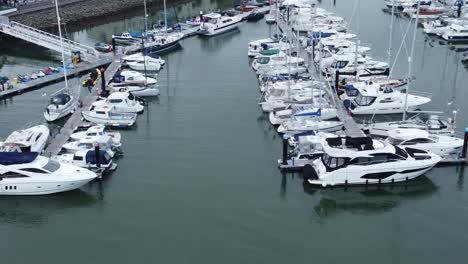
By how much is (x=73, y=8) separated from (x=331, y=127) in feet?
198

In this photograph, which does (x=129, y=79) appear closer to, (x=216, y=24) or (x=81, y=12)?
(x=216, y=24)

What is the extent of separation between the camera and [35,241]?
1133 inches

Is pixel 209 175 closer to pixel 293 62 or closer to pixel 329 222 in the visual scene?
pixel 329 222

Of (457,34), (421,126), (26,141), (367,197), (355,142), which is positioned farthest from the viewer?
(457,34)

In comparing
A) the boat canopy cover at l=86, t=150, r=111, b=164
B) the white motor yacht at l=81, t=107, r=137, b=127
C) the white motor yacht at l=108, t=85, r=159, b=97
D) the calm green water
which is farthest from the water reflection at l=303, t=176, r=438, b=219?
the white motor yacht at l=108, t=85, r=159, b=97

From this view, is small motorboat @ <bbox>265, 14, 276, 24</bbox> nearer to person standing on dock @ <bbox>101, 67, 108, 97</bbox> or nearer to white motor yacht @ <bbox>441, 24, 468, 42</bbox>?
white motor yacht @ <bbox>441, 24, 468, 42</bbox>

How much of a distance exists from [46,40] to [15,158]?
33886 mm

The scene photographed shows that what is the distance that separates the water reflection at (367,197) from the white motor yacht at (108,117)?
640 inches

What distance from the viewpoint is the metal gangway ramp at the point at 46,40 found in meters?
59.4

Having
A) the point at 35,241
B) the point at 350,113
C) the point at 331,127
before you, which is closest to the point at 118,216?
the point at 35,241

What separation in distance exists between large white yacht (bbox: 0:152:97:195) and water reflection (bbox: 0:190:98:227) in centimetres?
43

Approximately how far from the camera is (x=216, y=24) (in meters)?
75.2

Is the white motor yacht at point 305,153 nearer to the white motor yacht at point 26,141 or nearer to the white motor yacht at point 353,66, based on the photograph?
the white motor yacht at point 26,141

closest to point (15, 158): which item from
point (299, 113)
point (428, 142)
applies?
point (299, 113)
